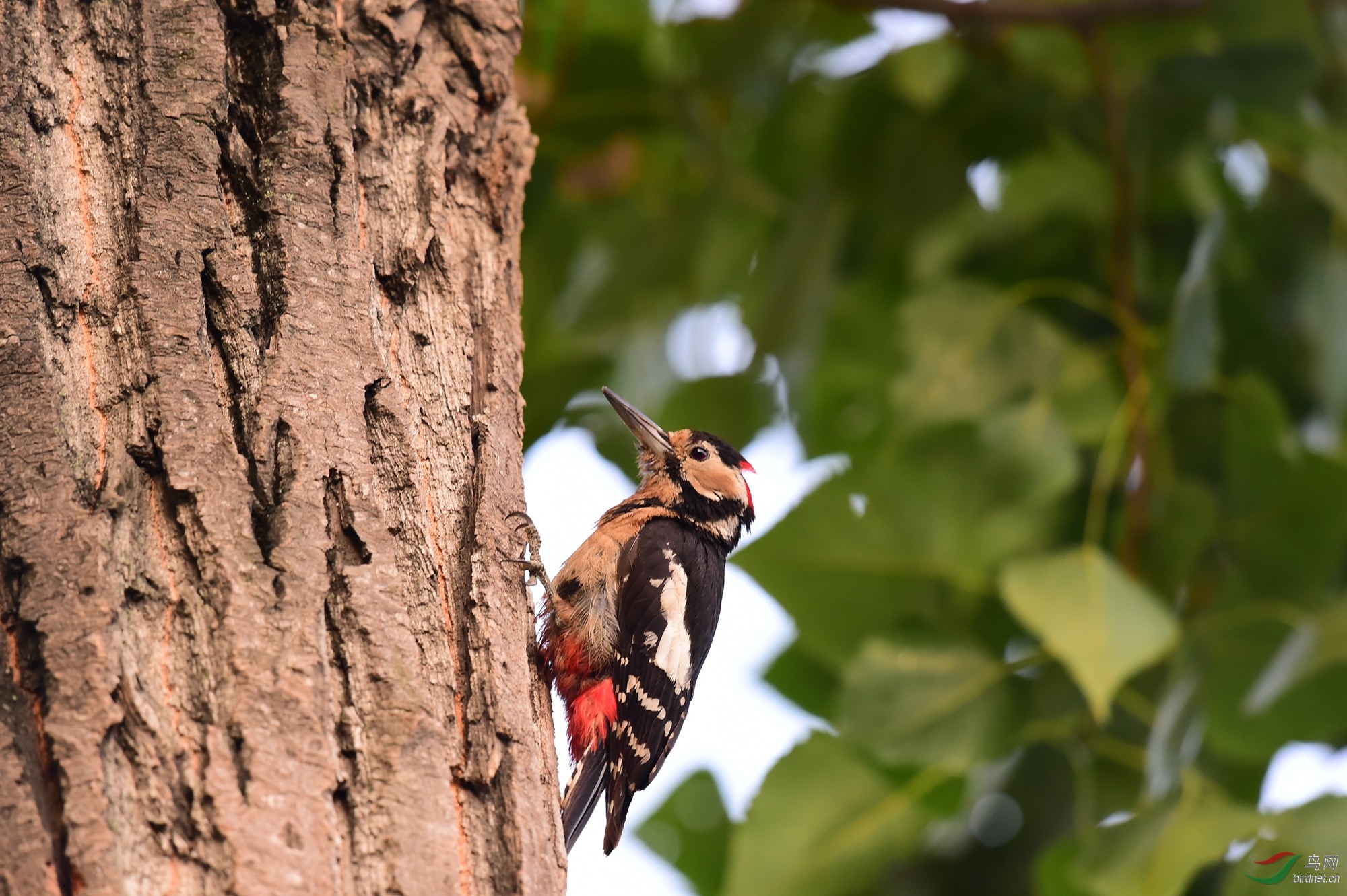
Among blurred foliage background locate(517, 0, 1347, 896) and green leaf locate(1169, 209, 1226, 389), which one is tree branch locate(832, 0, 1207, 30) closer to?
blurred foliage background locate(517, 0, 1347, 896)

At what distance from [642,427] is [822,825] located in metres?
1.30

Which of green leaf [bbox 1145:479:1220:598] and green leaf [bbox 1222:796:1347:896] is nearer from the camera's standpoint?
green leaf [bbox 1222:796:1347:896]

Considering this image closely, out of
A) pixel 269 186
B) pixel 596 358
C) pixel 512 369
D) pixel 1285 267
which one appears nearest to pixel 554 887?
pixel 512 369

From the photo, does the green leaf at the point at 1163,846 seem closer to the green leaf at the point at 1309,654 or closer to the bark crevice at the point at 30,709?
the green leaf at the point at 1309,654

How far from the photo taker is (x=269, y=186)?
1.70 meters

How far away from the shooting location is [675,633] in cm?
310

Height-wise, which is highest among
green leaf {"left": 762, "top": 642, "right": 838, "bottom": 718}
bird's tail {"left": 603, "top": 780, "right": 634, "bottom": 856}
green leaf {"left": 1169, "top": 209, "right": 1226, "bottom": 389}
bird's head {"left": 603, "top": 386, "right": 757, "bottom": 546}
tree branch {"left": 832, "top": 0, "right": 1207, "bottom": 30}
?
tree branch {"left": 832, "top": 0, "right": 1207, "bottom": 30}

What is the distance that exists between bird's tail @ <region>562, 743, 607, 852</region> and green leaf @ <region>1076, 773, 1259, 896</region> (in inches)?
42.7

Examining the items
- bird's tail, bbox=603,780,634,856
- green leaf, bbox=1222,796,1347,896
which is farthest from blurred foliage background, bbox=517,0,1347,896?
bird's tail, bbox=603,780,634,856

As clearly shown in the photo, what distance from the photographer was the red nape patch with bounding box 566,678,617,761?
289 cm

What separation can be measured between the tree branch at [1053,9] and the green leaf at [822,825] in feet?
5.87

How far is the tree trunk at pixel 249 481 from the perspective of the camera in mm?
1251

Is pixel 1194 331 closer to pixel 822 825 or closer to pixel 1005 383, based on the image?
pixel 1005 383

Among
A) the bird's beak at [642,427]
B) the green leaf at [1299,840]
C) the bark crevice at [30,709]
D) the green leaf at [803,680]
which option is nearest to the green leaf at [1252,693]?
the green leaf at [1299,840]
